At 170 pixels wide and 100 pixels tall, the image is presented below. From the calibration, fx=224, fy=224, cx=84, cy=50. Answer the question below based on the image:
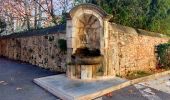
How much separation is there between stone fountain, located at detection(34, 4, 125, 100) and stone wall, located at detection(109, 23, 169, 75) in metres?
0.40

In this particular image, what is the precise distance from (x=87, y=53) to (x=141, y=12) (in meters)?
4.12

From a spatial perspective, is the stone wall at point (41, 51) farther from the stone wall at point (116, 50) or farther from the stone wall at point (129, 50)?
the stone wall at point (129, 50)

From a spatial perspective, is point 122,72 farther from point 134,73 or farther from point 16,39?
point 16,39

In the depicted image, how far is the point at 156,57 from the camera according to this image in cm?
1133

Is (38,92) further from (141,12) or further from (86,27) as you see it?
(141,12)

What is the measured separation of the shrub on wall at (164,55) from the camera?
36.8ft

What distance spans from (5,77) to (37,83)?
75.3 inches

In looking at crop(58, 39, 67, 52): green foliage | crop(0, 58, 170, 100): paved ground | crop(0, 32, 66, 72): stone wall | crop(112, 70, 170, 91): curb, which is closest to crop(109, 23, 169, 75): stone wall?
crop(112, 70, 170, 91): curb

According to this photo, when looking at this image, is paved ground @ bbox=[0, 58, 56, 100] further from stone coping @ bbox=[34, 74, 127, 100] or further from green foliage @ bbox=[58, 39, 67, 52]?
green foliage @ bbox=[58, 39, 67, 52]

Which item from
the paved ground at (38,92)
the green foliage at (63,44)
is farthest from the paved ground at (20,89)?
the green foliage at (63,44)

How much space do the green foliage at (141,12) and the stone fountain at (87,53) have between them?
2.35m

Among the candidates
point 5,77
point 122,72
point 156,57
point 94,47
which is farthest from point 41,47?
point 156,57

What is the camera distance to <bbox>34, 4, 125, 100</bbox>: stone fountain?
24.4 feet

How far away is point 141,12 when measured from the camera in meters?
10.9
